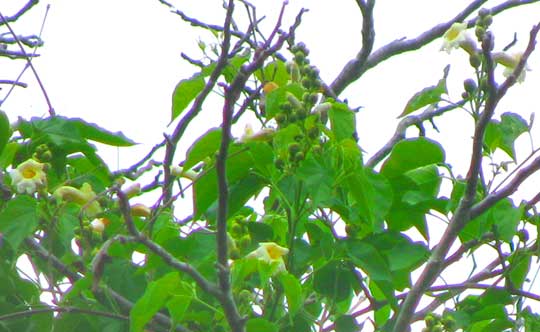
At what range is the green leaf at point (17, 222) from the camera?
77.0 inches

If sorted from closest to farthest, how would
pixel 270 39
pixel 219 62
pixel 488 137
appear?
pixel 270 39 → pixel 219 62 → pixel 488 137

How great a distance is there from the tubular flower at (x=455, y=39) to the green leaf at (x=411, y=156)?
0.59 ft

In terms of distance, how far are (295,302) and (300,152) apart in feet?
0.87

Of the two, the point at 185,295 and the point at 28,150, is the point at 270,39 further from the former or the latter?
the point at 28,150

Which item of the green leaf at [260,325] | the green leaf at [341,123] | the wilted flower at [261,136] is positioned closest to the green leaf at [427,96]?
the green leaf at [341,123]

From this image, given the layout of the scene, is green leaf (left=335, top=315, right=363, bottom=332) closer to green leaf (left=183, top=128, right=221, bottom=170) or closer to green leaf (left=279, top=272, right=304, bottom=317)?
green leaf (left=279, top=272, right=304, bottom=317)

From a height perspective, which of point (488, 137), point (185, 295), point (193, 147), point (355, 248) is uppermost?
point (488, 137)

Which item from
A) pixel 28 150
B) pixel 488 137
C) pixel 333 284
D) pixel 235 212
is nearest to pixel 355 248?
pixel 333 284

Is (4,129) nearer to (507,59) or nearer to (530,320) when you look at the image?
A: (507,59)

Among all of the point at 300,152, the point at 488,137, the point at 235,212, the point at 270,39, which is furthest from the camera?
the point at 488,137

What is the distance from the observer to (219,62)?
1.76 m

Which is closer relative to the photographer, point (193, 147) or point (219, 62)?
point (219, 62)

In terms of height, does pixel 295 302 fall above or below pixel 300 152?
below

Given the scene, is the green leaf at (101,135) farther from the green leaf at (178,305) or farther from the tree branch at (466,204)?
the tree branch at (466,204)
